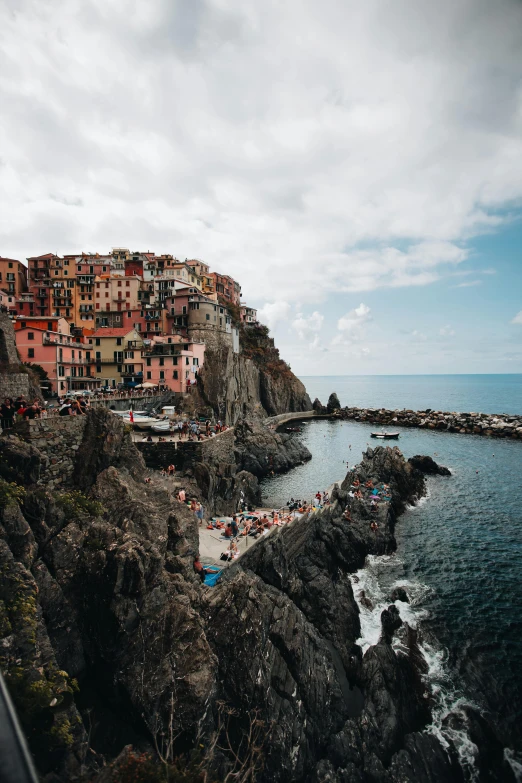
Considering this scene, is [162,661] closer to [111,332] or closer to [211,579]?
[211,579]

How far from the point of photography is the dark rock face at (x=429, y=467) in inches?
2175

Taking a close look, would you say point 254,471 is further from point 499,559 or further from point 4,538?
point 4,538

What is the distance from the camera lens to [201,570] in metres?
21.5

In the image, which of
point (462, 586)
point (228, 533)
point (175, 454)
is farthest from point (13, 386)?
point (462, 586)

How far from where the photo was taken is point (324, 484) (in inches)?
2035

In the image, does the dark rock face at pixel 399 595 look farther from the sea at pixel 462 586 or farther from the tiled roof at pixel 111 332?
the tiled roof at pixel 111 332

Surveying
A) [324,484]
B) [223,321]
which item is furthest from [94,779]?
[223,321]

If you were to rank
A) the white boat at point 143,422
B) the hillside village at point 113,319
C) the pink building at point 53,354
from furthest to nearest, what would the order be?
the hillside village at point 113,319 → the pink building at point 53,354 → the white boat at point 143,422

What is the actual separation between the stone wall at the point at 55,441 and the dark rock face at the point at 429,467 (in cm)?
4489

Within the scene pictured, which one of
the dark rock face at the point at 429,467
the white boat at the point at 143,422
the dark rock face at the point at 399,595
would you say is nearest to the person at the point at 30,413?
the white boat at the point at 143,422

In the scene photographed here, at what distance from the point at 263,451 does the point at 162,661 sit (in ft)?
152

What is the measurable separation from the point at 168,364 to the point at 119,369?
853 cm

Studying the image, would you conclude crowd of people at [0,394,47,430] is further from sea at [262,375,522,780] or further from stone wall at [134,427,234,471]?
sea at [262,375,522,780]

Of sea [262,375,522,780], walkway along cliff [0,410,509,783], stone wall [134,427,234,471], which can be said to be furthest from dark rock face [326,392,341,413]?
walkway along cliff [0,410,509,783]
